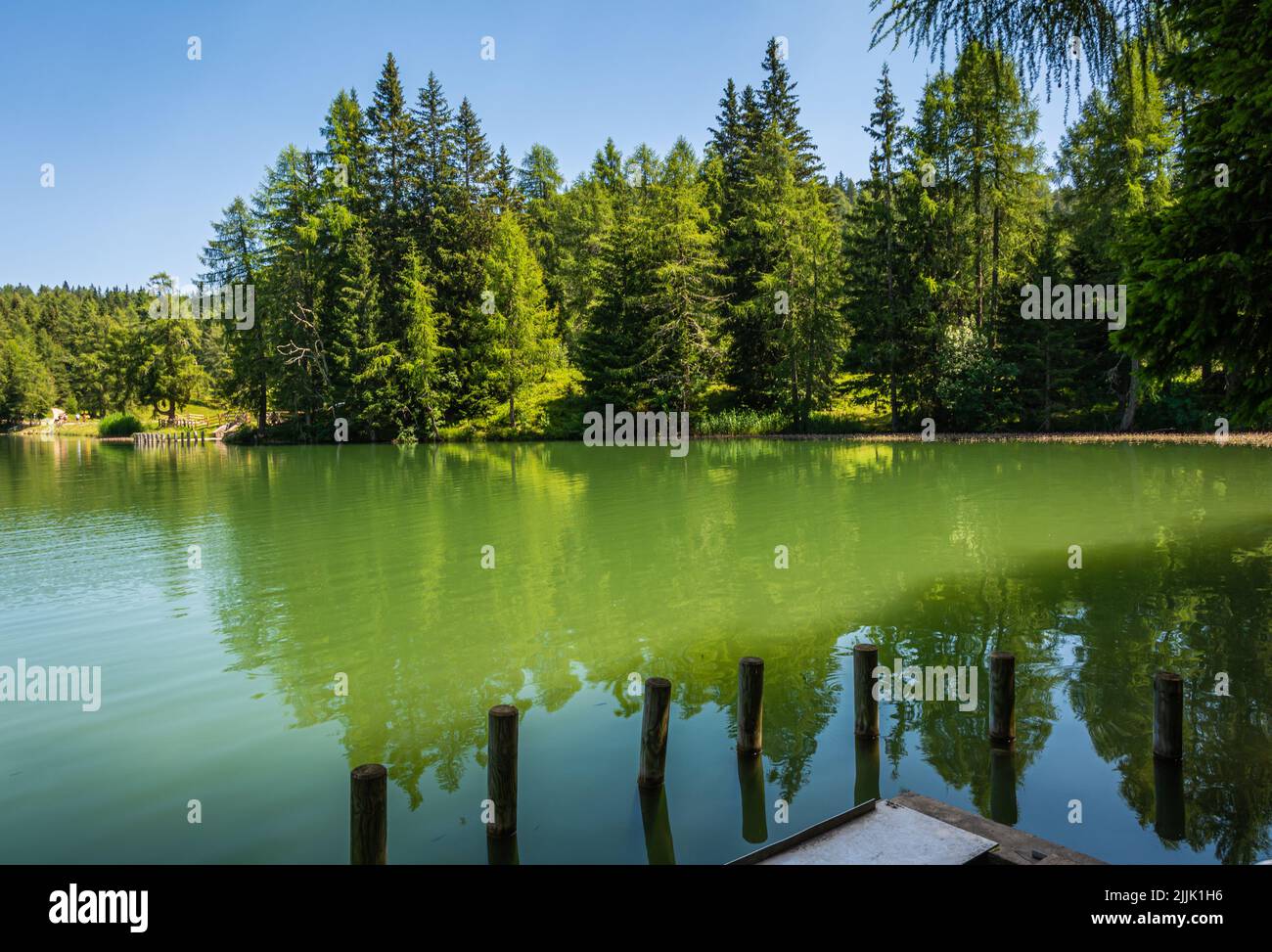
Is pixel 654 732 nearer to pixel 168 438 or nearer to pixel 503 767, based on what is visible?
pixel 503 767

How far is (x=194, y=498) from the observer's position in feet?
96.5

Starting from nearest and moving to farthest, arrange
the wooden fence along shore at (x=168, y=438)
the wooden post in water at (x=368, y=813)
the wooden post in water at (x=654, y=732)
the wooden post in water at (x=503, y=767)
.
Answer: the wooden post in water at (x=368, y=813) < the wooden post in water at (x=503, y=767) < the wooden post in water at (x=654, y=732) < the wooden fence along shore at (x=168, y=438)

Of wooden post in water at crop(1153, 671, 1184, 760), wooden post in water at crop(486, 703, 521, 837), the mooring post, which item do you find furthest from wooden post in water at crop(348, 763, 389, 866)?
wooden post in water at crop(1153, 671, 1184, 760)

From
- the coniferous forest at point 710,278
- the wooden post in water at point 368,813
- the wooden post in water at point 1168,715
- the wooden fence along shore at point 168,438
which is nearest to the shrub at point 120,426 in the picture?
the wooden fence along shore at point 168,438

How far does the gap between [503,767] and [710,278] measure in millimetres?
48779

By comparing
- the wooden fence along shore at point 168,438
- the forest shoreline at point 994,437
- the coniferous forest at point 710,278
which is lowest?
the forest shoreline at point 994,437

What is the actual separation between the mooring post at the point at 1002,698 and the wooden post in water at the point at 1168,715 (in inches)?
47.1

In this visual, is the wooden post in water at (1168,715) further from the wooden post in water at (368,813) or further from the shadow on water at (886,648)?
the wooden post in water at (368,813)

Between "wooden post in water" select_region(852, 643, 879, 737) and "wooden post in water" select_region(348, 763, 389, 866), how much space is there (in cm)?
458

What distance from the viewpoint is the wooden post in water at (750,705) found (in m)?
7.84

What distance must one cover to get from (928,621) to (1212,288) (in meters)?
7.07

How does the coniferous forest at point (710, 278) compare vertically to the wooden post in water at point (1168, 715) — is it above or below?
above

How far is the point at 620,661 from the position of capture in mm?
11539
